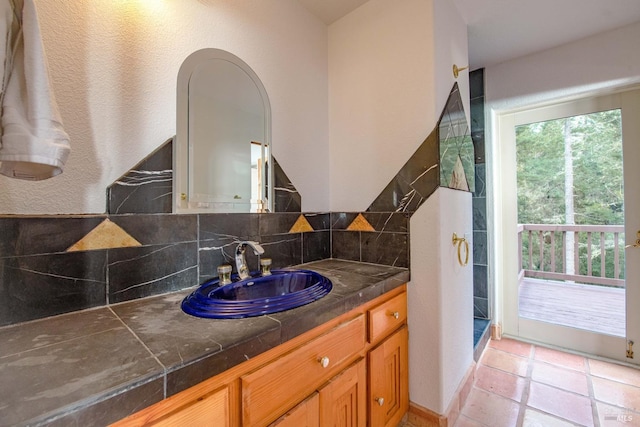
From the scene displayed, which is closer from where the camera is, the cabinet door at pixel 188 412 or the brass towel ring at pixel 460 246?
the cabinet door at pixel 188 412

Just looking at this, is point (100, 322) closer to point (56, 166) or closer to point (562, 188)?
point (56, 166)

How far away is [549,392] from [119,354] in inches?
94.0

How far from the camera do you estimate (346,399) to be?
1.06 metres

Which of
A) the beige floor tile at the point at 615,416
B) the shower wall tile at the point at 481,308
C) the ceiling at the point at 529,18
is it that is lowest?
the beige floor tile at the point at 615,416

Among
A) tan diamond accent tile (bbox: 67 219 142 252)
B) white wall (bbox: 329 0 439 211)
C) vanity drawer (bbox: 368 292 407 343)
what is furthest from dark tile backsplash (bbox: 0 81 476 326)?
vanity drawer (bbox: 368 292 407 343)

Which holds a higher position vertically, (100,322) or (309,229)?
(309,229)

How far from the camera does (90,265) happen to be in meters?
0.94

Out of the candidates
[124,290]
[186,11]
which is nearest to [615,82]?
[186,11]

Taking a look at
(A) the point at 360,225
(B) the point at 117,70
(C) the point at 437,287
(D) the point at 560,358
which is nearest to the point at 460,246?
(C) the point at 437,287

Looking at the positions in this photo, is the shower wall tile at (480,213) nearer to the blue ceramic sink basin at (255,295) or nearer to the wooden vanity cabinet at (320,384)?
the wooden vanity cabinet at (320,384)

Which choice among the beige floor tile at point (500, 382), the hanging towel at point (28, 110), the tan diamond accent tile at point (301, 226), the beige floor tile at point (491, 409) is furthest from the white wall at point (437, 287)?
the hanging towel at point (28, 110)

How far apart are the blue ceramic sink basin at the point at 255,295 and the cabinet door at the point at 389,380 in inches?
17.5

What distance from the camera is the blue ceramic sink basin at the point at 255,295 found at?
2.86 ft

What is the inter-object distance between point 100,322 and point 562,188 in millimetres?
3056
